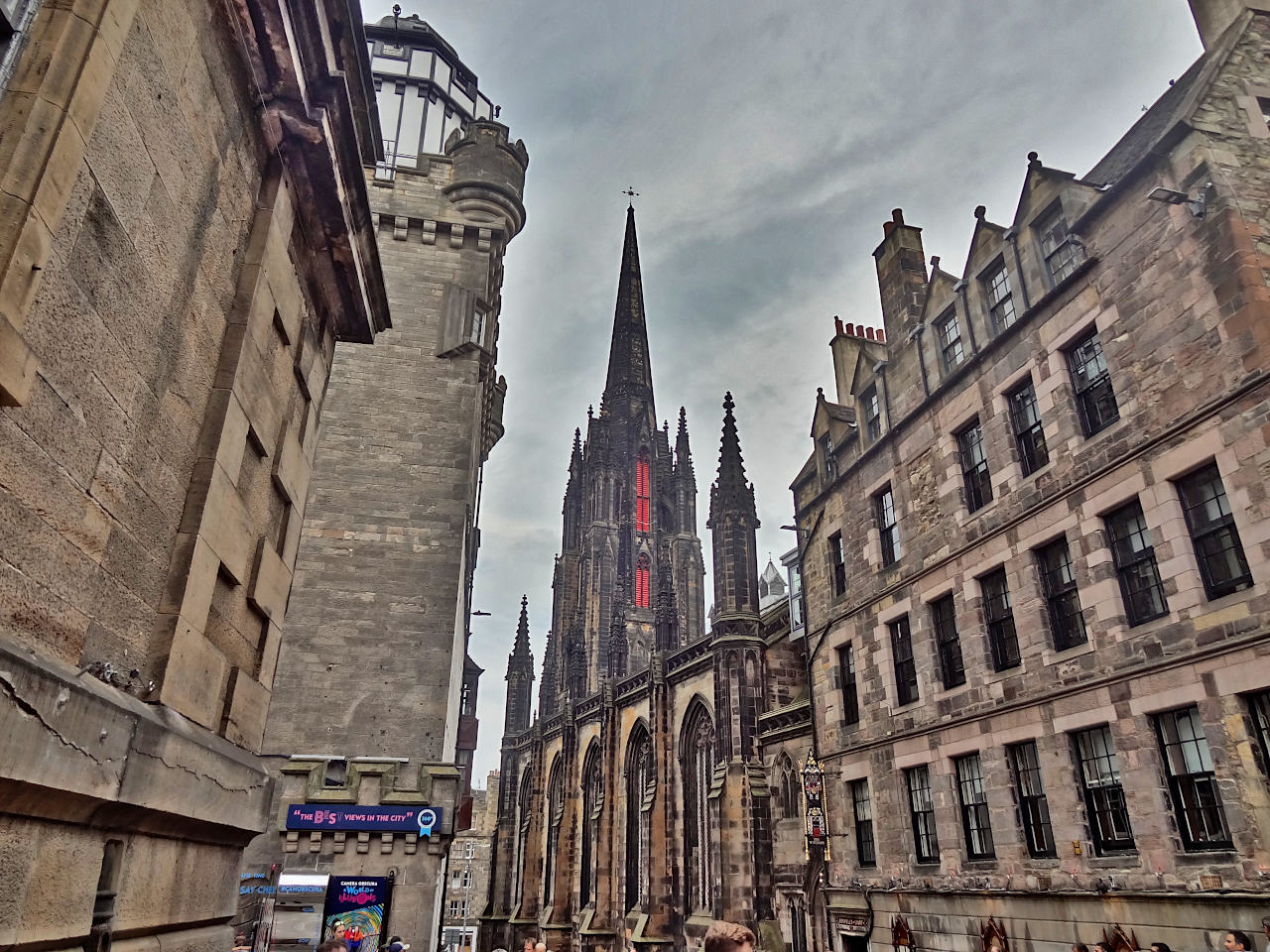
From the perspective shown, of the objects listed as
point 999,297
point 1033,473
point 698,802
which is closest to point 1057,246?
point 999,297

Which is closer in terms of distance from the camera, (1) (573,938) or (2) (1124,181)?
(2) (1124,181)

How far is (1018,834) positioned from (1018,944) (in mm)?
1646

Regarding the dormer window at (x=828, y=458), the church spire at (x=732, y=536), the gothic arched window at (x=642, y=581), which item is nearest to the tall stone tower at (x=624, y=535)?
the gothic arched window at (x=642, y=581)

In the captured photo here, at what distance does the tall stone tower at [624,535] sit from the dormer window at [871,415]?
46345 millimetres

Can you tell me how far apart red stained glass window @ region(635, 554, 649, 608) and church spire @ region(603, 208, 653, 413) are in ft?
56.7

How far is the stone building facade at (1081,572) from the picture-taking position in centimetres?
1134

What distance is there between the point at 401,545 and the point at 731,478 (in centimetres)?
1832

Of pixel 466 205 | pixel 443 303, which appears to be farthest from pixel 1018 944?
pixel 466 205

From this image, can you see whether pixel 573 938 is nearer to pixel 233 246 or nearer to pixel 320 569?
pixel 320 569

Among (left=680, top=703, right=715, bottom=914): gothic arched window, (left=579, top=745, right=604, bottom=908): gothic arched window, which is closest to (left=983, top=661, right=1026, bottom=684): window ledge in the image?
(left=680, top=703, right=715, bottom=914): gothic arched window

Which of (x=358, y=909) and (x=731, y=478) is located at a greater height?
(x=731, y=478)

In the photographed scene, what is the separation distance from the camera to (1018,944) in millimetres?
13742

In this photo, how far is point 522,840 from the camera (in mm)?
55062

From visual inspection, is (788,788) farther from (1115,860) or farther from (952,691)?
(1115,860)
